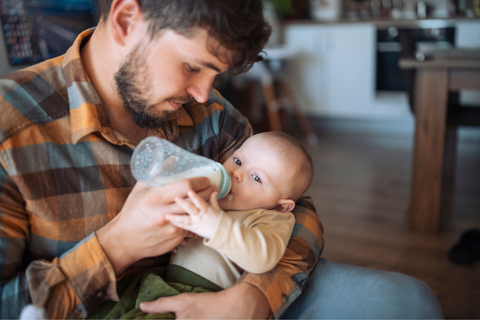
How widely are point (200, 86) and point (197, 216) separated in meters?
0.32

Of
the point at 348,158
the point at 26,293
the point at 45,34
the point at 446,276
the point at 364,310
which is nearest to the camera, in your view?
the point at 26,293

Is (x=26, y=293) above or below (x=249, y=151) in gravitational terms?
below

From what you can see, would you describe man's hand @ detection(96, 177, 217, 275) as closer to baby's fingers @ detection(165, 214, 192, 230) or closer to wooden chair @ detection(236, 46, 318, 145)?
baby's fingers @ detection(165, 214, 192, 230)

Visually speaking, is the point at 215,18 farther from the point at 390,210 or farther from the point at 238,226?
the point at 390,210

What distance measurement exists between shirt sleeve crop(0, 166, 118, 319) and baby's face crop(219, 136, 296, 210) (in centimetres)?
34

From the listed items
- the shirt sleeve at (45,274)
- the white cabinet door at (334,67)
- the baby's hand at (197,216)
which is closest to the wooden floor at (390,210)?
the white cabinet door at (334,67)

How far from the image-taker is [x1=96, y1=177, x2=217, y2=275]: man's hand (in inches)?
29.4

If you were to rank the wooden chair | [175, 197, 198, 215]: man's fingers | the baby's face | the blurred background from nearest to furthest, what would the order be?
1. [175, 197, 198, 215]: man's fingers
2. the baby's face
3. the blurred background
4. the wooden chair

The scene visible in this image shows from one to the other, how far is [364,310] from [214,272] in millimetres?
340

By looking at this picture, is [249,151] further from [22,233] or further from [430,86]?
[430,86]

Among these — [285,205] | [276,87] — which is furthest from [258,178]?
[276,87]

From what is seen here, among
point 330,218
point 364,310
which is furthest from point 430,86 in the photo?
point 364,310

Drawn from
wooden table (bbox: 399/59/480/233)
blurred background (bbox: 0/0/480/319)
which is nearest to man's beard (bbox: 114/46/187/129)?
blurred background (bbox: 0/0/480/319)

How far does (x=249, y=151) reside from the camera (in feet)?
3.55
